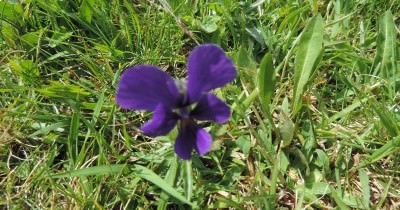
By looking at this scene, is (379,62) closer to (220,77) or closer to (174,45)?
(174,45)

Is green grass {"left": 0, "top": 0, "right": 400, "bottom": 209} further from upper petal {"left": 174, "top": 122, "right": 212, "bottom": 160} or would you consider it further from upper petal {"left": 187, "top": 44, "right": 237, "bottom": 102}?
upper petal {"left": 187, "top": 44, "right": 237, "bottom": 102}

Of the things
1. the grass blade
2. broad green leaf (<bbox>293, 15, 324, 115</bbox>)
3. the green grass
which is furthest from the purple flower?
the grass blade

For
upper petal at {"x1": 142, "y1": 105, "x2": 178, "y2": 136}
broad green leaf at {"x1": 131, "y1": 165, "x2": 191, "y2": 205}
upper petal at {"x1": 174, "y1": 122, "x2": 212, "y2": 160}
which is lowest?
broad green leaf at {"x1": 131, "y1": 165, "x2": 191, "y2": 205}

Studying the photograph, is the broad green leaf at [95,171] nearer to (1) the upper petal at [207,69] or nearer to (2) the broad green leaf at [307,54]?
(1) the upper petal at [207,69]

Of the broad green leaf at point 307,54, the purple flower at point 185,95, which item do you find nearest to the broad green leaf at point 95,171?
the purple flower at point 185,95

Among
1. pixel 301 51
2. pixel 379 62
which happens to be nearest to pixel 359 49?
pixel 379 62

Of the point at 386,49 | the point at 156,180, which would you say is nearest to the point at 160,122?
the point at 156,180

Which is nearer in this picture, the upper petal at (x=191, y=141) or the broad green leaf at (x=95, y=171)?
the upper petal at (x=191, y=141)
